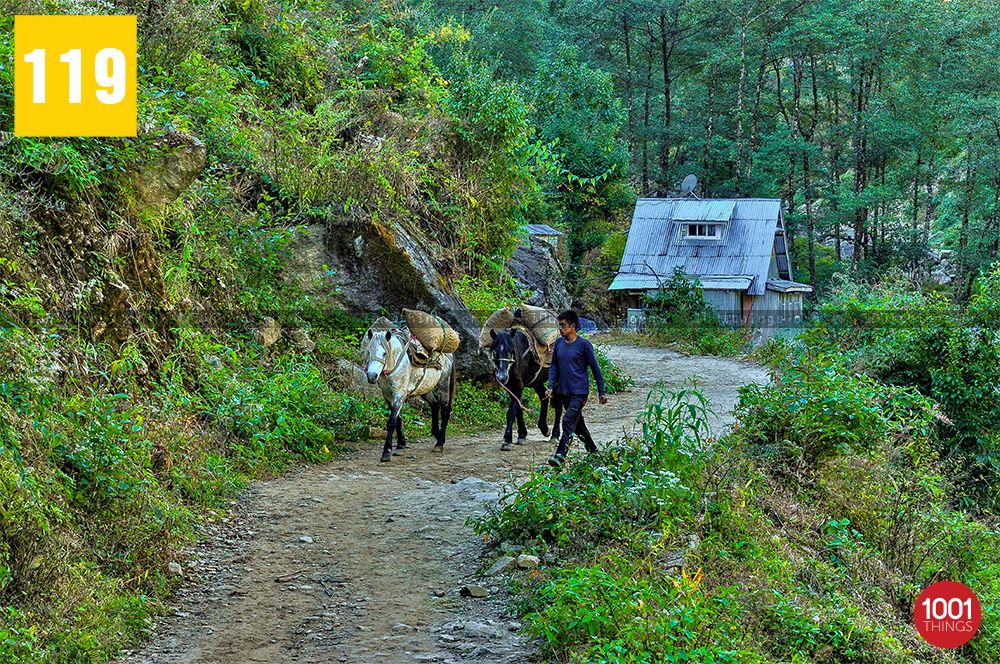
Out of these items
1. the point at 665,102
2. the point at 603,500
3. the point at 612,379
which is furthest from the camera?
the point at 665,102

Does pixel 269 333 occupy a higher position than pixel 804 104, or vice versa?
pixel 804 104

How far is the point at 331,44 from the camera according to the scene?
18.4 meters

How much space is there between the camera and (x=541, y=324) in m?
13.7

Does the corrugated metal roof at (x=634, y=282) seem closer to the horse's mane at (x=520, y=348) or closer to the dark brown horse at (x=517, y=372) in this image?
the dark brown horse at (x=517, y=372)

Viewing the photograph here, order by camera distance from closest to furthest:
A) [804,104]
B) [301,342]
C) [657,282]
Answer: [301,342] → [657,282] → [804,104]

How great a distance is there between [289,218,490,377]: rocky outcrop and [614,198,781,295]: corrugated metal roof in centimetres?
2264

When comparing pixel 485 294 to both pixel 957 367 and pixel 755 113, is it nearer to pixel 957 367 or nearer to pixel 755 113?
pixel 957 367

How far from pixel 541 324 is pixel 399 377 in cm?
284

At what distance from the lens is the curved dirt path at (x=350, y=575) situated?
6289mm

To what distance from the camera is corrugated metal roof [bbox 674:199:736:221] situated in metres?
38.4

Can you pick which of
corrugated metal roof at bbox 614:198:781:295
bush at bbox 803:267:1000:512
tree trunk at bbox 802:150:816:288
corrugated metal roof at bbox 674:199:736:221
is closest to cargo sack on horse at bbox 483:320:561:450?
bush at bbox 803:267:1000:512

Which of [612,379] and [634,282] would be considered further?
[634,282]

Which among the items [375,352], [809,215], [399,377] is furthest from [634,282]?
[375,352]

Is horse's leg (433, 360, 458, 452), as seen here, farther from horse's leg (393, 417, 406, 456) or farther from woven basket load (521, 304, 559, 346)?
woven basket load (521, 304, 559, 346)
